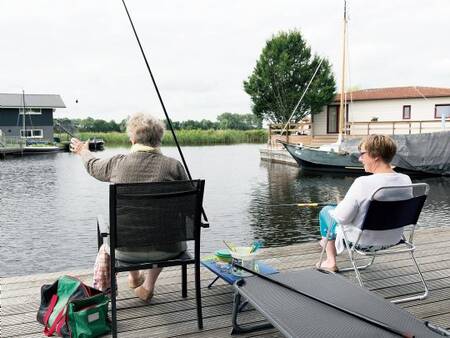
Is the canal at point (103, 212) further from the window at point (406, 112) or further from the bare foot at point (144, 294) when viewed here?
the window at point (406, 112)

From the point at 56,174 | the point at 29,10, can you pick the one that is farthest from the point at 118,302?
the point at 56,174

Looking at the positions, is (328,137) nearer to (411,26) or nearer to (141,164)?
(411,26)

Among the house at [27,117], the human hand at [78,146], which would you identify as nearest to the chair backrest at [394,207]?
the human hand at [78,146]

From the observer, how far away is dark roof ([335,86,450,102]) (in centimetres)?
2889

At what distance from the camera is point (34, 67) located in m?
11.9

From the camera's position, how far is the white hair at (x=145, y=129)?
9.29 ft

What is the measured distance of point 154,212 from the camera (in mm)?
2520

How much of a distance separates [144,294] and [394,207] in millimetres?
1696

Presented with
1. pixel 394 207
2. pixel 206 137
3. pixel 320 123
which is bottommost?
pixel 206 137

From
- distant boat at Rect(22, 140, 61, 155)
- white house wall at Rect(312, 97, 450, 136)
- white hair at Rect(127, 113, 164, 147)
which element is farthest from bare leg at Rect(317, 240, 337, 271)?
distant boat at Rect(22, 140, 61, 155)

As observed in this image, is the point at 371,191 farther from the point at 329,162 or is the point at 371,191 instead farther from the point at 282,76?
the point at 282,76

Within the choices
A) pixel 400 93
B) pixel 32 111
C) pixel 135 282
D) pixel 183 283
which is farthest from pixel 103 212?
pixel 32 111

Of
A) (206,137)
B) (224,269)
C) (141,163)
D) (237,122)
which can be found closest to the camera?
(141,163)

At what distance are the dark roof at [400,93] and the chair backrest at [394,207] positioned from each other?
26.1 m
